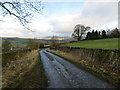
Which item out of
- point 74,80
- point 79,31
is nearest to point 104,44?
point 74,80

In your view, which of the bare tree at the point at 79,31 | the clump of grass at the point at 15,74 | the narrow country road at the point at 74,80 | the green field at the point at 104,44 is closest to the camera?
the narrow country road at the point at 74,80

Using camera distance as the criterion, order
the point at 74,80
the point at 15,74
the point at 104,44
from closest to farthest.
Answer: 1. the point at 74,80
2. the point at 15,74
3. the point at 104,44

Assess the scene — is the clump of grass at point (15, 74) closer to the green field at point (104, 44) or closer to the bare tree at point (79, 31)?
the green field at point (104, 44)

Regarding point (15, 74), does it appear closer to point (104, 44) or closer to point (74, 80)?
point (74, 80)

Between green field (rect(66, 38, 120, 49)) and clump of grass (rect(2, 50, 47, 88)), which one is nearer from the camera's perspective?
clump of grass (rect(2, 50, 47, 88))

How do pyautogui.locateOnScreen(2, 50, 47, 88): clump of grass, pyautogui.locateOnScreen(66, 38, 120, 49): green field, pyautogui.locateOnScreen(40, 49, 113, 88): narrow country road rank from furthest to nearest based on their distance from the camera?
pyautogui.locateOnScreen(66, 38, 120, 49): green field → pyautogui.locateOnScreen(2, 50, 47, 88): clump of grass → pyautogui.locateOnScreen(40, 49, 113, 88): narrow country road

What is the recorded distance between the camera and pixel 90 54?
11.6m

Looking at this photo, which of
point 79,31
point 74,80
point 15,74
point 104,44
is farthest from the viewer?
point 79,31

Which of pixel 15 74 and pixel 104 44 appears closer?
pixel 15 74

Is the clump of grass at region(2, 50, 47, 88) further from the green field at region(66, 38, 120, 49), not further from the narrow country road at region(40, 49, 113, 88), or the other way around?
the green field at region(66, 38, 120, 49)

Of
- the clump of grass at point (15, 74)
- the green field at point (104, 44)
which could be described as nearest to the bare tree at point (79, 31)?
the green field at point (104, 44)

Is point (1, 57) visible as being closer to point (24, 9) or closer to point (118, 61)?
point (24, 9)

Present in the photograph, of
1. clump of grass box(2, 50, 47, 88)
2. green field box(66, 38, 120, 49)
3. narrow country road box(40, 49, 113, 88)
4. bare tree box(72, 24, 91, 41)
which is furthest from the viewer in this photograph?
bare tree box(72, 24, 91, 41)

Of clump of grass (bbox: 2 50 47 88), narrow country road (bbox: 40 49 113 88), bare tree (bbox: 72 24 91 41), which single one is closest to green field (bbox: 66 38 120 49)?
narrow country road (bbox: 40 49 113 88)
